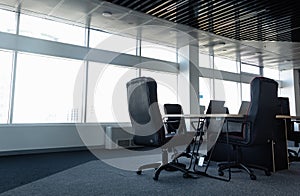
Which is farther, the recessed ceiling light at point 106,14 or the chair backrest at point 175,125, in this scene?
the recessed ceiling light at point 106,14

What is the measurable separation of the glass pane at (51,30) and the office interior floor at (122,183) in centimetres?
325

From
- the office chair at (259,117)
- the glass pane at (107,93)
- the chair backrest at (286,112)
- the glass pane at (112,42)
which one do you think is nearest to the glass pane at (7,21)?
the glass pane at (112,42)

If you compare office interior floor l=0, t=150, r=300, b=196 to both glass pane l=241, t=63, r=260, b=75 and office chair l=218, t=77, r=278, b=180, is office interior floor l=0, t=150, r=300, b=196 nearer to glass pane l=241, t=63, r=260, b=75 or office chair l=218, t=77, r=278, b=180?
office chair l=218, t=77, r=278, b=180

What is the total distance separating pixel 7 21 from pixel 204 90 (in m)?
6.30

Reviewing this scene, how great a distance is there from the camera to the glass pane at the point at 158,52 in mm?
7281

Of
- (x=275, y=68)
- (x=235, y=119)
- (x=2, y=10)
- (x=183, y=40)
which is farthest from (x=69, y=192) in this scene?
(x=275, y=68)

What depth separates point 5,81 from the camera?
201 inches

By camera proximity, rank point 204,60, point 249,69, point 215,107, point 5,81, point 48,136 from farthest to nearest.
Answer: point 249,69 → point 204,60 → point 48,136 → point 5,81 → point 215,107

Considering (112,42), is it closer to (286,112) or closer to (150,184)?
(286,112)

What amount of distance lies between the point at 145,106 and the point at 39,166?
224cm

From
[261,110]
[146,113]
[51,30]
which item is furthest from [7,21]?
[261,110]

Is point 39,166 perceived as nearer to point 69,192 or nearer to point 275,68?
point 69,192

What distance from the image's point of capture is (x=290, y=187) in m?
2.57

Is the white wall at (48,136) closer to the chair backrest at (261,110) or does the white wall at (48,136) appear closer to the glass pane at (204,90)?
the glass pane at (204,90)
